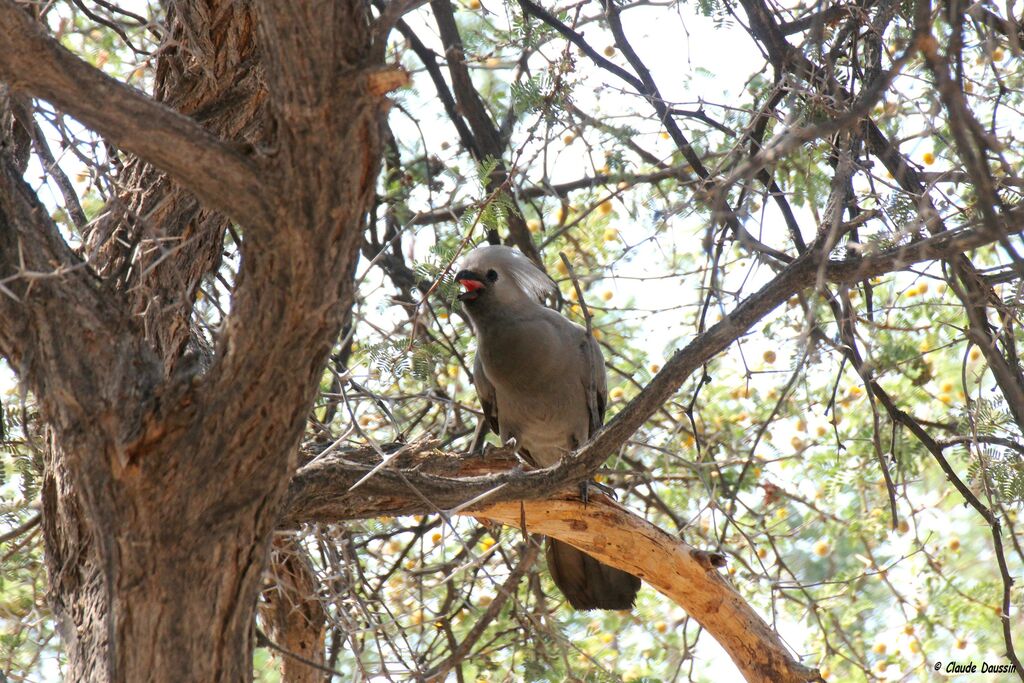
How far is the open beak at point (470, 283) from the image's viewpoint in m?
4.52

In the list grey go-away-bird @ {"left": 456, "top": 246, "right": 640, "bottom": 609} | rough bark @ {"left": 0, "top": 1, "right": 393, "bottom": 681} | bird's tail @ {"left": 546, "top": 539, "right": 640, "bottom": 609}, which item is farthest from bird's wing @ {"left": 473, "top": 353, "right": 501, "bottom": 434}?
rough bark @ {"left": 0, "top": 1, "right": 393, "bottom": 681}

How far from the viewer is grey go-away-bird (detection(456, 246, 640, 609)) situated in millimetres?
4359

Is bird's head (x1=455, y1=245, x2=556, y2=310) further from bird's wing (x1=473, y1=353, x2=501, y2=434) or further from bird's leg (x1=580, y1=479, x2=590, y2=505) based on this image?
bird's leg (x1=580, y1=479, x2=590, y2=505)

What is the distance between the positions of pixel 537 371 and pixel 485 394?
1.29 ft

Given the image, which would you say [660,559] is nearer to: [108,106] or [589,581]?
[589,581]

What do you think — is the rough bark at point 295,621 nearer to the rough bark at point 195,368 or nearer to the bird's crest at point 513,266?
the bird's crest at point 513,266

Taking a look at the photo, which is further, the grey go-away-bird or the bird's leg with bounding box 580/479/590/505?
the grey go-away-bird

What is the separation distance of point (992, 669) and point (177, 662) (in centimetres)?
392

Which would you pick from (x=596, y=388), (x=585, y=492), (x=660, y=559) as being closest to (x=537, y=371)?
(x=596, y=388)

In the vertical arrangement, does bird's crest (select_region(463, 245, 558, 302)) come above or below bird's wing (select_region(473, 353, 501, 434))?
above

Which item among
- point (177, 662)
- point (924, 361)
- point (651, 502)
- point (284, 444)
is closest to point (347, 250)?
point (284, 444)

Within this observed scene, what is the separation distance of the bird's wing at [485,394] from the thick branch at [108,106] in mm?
2772

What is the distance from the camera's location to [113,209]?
2844 mm

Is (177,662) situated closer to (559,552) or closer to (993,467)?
(559,552)
